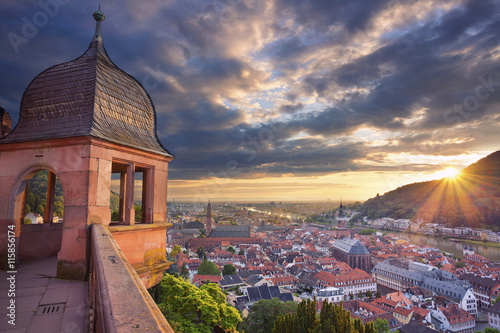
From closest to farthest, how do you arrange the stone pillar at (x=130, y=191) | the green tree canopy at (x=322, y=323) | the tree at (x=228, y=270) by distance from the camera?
the stone pillar at (x=130, y=191) < the green tree canopy at (x=322, y=323) < the tree at (x=228, y=270)

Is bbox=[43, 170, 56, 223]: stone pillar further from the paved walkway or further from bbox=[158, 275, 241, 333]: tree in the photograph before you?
bbox=[158, 275, 241, 333]: tree

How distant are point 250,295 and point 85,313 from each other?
151ft

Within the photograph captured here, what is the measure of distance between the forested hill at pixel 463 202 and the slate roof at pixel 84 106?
150 meters

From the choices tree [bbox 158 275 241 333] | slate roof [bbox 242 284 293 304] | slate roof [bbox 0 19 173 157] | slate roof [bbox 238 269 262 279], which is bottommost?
slate roof [bbox 238 269 262 279]

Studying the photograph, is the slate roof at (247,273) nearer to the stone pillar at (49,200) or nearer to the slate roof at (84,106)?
the stone pillar at (49,200)

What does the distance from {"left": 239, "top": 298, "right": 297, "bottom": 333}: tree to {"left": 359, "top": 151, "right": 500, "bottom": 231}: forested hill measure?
127568 mm

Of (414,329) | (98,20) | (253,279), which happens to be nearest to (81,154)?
(98,20)

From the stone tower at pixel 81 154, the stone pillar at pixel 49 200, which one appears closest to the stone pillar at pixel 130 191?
the stone tower at pixel 81 154

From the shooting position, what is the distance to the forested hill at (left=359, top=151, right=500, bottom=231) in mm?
132387

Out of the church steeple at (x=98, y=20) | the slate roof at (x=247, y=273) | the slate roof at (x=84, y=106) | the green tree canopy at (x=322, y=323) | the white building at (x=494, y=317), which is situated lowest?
the white building at (x=494, y=317)

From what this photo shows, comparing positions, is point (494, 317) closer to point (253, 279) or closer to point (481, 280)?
point (481, 280)

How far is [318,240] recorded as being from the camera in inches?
4476

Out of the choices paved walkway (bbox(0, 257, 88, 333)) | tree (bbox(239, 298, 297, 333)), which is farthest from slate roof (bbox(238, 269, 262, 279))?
paved walkway (bbox(0, 257, 88, 333))

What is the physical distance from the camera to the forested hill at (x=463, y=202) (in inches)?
5212
